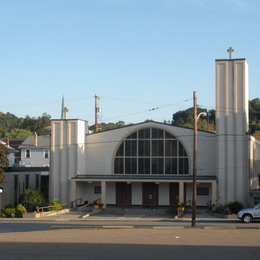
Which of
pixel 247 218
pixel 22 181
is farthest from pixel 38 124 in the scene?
pixel 247 218

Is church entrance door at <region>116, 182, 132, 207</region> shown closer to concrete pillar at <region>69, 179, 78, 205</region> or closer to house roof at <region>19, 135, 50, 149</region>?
concrete pillar at <region>69, 179, 78, 205</region>

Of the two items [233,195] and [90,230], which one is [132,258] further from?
[233,195]

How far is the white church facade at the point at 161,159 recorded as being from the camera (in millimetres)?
42875

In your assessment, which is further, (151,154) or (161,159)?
(151,154)

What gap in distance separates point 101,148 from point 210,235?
22.7m

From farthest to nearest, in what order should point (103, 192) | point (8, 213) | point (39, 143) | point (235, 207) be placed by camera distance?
point (39, 143)
point (103, 192)
point (8, 213)
point (235, 207)

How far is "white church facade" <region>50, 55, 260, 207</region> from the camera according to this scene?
4288 cm

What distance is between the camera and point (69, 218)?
40.7m

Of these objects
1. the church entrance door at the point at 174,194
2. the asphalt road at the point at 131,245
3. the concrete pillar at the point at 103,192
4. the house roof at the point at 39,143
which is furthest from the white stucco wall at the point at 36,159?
the asphalt road at the point at 131,245

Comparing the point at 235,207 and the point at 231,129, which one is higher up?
the point at 231,129

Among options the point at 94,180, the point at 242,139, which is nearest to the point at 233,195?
the point at 242,139

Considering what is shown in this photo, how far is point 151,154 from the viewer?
46688 millimetres

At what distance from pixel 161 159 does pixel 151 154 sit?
1.02 metres

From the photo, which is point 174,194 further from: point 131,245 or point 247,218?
point 131,245
